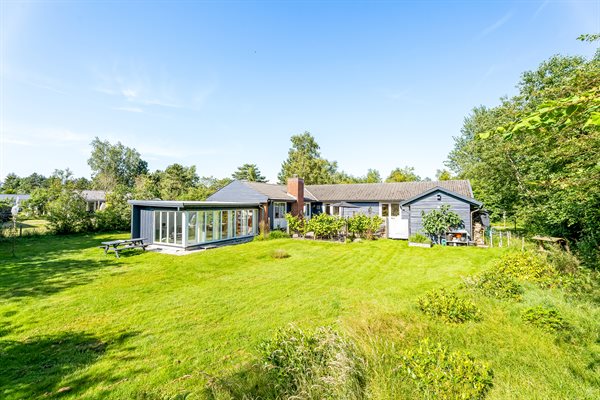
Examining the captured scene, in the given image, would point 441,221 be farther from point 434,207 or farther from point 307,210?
point 307,210

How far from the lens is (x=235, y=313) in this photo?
21.9 ft

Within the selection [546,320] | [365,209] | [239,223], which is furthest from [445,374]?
[365,209]

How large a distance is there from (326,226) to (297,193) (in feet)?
20.0

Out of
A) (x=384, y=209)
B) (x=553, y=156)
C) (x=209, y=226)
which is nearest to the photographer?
(x=553, y=156)

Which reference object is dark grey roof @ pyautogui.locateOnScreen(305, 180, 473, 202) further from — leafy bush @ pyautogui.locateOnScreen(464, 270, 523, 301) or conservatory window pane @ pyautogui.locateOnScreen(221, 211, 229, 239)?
leafy bush @ pyautogui.locateOnScreen(464, 270, 523, 301)

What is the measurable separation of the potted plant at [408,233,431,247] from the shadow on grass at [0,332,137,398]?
15297 mm

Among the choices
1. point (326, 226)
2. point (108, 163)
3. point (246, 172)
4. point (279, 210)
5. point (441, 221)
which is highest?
point (108, 163)

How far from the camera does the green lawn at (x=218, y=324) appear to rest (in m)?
3.80

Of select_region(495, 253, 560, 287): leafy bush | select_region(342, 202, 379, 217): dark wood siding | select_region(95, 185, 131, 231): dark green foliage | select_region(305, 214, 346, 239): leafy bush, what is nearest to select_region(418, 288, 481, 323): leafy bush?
select_region(495, 253, 560, 287): leafy bush

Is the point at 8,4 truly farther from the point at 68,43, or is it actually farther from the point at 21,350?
→ the point at 21,350

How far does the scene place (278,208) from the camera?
74.1 ft

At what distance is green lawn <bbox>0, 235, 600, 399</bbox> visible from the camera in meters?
3.80

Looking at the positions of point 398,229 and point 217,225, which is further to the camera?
point 398,229

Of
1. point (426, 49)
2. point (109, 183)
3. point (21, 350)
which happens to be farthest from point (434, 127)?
point (109, 183)
